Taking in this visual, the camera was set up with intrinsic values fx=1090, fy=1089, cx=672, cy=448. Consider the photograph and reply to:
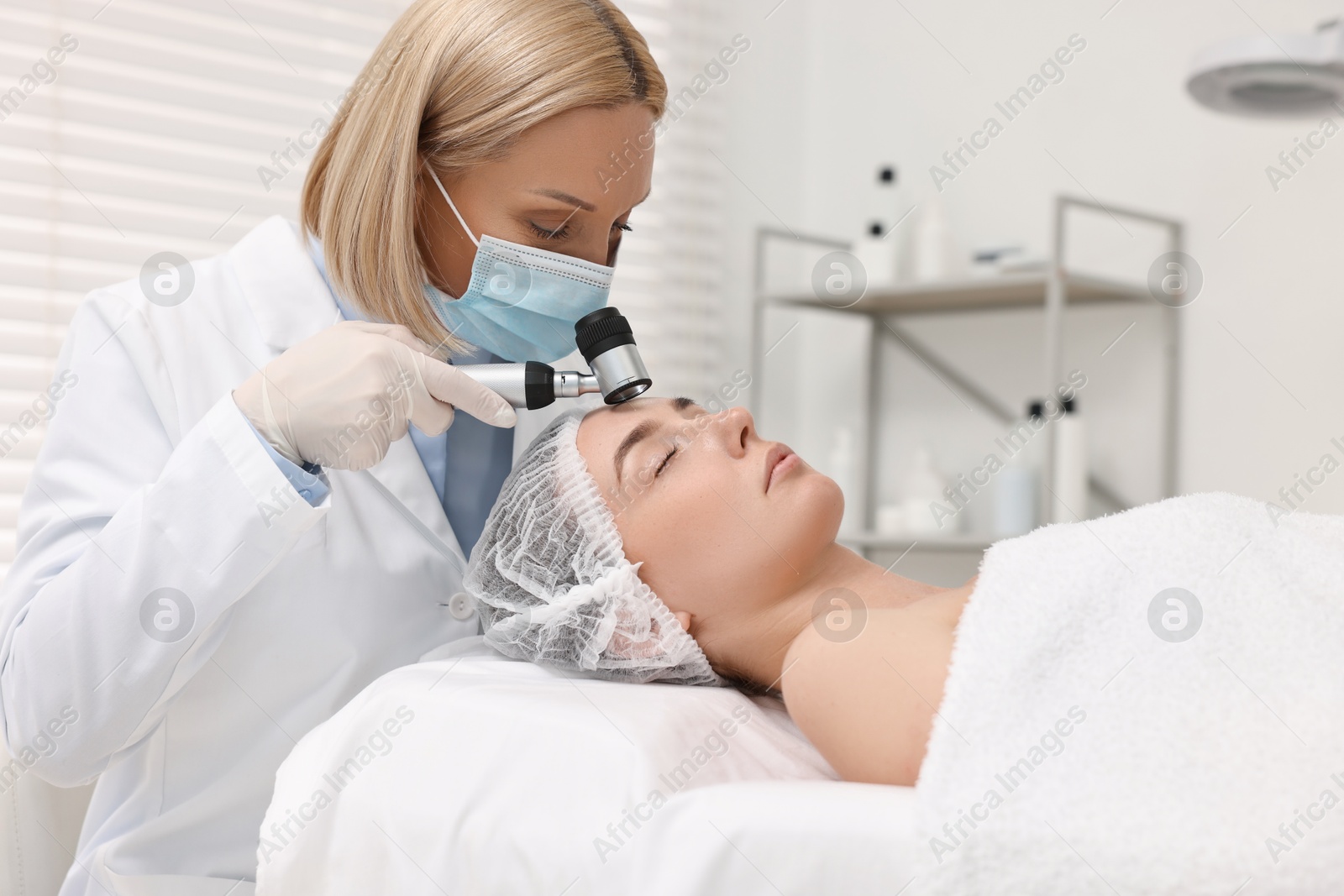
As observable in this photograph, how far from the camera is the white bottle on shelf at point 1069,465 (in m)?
2.14

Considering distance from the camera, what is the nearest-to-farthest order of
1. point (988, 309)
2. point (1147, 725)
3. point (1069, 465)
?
point (1147, 725) → point (1069, 465) → point (988, 309)

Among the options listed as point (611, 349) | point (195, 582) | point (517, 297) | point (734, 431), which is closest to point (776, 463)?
point (734, 431)

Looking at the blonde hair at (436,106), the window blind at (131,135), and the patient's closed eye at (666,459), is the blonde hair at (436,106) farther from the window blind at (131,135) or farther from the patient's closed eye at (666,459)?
the window blind at (131,135)

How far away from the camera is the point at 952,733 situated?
2.49 feet

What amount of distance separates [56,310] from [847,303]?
5.43 ft

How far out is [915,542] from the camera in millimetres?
2270

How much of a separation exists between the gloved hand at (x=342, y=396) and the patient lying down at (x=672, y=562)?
0.67 ft

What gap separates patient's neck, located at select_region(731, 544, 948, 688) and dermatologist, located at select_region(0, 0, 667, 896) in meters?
0.33

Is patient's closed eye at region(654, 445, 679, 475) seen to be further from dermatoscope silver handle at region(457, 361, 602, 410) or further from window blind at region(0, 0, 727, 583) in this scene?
window blind at region(0, 0, 727, 583)

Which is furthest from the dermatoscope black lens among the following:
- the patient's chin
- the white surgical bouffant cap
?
the patient's chin

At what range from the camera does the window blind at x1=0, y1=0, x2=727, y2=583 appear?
6.00ft

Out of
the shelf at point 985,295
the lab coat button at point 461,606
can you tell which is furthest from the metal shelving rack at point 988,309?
the lab coat button at point 461,606

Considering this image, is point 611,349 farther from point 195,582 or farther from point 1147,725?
point 1147,725

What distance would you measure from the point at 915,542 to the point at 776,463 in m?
1.18
